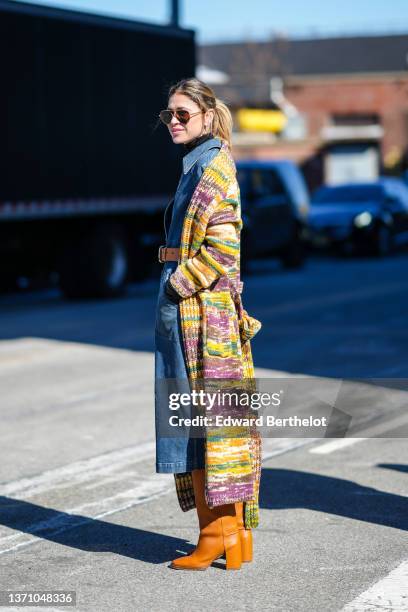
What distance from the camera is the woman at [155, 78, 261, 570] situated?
5.25 meters

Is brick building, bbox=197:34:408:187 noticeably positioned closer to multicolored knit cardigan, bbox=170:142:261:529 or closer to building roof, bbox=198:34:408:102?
building roof, bbox=198:34:408:102

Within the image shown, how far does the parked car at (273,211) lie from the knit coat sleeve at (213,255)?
661 inches

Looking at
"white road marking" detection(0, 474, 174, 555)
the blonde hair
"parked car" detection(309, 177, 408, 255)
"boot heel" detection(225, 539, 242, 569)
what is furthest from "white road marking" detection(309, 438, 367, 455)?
"parked car" detection(309, 177, 408, 255)

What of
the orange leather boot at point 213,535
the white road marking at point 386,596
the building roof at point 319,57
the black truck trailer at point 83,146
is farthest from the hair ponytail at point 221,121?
the building roof at point 319,57

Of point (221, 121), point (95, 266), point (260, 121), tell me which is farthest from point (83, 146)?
point (260, 121)

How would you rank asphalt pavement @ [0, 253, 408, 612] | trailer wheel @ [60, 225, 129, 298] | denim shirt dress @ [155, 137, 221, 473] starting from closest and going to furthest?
asphalt pavement @ [0, 253, 408, 612] → denim shirt dress @ [155, 137, 221, 473] → trailer wheel @ [60, 225, 129, 298]

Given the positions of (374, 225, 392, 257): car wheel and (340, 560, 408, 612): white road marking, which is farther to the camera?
(374, 225, 392, 257): car wheel

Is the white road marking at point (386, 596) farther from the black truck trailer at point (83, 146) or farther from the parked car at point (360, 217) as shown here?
the parked car at point (360, 217)

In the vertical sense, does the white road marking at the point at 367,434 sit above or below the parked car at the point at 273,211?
below

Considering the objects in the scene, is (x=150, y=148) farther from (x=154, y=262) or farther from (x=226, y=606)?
(x=226, y=606)

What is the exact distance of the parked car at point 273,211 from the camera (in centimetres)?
2273

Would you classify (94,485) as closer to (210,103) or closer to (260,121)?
(210,103)

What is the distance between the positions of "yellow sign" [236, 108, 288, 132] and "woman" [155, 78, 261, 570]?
46288 millimetres

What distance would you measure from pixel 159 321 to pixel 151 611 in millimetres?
1168
